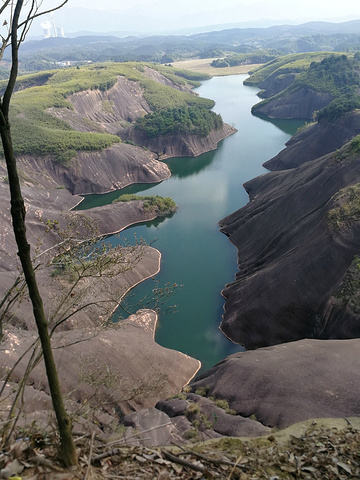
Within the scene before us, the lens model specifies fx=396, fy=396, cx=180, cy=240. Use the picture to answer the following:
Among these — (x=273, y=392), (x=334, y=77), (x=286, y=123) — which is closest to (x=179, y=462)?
(x=273, y=392)

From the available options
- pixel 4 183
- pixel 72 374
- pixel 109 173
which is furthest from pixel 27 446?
pixel 109 173

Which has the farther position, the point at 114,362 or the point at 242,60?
the point at 242,60

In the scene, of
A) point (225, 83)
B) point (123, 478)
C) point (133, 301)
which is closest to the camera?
point (123, 478)

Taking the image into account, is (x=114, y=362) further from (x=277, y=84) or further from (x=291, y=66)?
(x=291, y=66)

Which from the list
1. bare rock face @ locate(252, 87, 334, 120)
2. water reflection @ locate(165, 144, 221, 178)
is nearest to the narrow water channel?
water reflection @ locate(165, 144, 221, 178)

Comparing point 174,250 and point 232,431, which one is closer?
point 232,431

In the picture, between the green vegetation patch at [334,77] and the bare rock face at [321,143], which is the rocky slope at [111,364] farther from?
the green vegetation patch at [334,77]

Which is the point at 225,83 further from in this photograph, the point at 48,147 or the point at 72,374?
the point at 72,374

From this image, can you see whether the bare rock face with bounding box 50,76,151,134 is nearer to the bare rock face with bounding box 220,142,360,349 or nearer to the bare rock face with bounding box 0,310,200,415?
the bare rock face with bounding box 220,142,360,349
